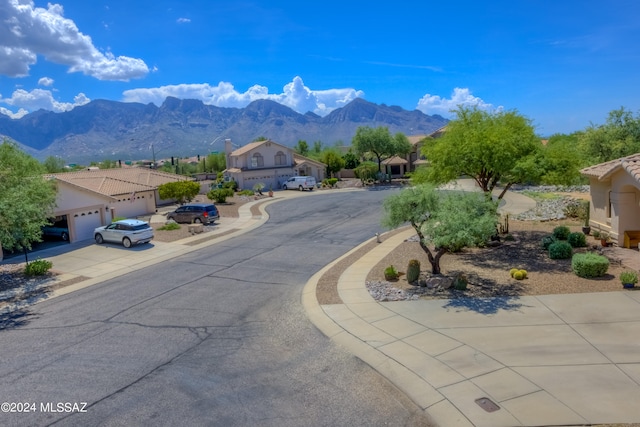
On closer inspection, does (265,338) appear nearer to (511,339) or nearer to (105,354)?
(105,354)

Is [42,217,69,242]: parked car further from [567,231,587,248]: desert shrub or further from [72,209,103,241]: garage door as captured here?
[567,231,587,248]: desert shrub

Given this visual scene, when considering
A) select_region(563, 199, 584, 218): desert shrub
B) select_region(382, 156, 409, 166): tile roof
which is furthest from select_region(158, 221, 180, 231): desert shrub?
select_region(382, 156, 409, 166): tile roof

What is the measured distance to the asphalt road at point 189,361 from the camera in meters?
8.99

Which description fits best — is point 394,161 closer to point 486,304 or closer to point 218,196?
point 218,196

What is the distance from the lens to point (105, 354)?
39.3 ft

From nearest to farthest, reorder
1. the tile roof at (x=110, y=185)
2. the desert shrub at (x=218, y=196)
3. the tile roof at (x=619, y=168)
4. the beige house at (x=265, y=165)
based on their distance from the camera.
Answer: the tile roof at (x=619, y=168), the tile roof at (x=110, y=185), the desert shrub at (x=218, y=196), the beige house at (x=265, y=165)

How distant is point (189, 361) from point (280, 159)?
177 ft

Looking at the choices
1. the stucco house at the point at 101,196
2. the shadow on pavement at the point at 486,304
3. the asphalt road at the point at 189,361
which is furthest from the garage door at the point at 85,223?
the shadow on pavement at the point at 486,304

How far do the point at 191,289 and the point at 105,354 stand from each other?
6091 millimetres

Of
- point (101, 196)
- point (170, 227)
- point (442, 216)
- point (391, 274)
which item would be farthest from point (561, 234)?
point (101, 196)

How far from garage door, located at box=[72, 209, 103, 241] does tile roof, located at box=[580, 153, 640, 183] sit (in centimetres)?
2911

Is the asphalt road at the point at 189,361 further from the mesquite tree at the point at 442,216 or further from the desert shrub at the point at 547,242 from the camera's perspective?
the desert shrub at the point at 547,242

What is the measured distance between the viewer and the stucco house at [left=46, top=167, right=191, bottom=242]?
28.1 meters

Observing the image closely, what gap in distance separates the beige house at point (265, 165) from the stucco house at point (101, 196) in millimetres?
14473
